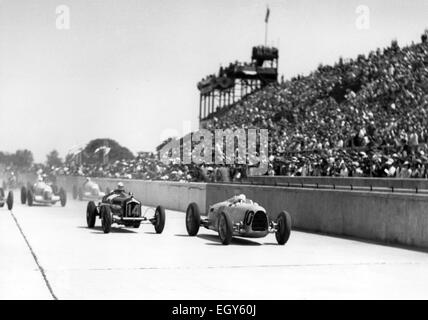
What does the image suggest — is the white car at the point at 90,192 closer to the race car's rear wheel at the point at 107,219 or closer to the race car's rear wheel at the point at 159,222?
the race car's rear wheel at the point at 159,222

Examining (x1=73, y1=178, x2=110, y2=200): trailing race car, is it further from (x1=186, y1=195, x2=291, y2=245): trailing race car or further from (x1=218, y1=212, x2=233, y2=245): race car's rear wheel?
(x1=218, y1=212, x2=233, y2=245): race car's rear wheel

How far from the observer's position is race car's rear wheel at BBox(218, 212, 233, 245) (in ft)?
50.2

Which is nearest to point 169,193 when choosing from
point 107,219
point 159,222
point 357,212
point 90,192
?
point 90,192

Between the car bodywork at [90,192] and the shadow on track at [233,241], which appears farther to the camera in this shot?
the car bodywork at [90,192]

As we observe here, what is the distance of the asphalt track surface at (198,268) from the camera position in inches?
357

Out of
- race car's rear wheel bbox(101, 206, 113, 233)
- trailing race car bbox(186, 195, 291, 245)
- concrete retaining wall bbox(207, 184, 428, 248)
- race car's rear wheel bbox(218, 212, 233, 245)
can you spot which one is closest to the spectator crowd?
concrete retaining wall bbox(207, 184, 428, 248)

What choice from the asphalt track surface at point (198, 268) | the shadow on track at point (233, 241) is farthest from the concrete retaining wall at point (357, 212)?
the shadow on track at point (233, 241)

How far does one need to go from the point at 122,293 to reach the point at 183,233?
10.1 meters

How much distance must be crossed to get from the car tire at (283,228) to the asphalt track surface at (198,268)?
182 mm

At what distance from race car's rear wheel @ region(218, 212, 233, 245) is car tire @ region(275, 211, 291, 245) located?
112 cm

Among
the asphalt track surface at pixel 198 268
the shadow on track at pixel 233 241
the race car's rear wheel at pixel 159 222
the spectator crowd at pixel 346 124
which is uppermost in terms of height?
the spectator crowd at pixel 346 124

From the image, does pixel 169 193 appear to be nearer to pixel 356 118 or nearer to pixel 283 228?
pixel 356 118

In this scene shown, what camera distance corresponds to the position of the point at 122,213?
18.9 meters

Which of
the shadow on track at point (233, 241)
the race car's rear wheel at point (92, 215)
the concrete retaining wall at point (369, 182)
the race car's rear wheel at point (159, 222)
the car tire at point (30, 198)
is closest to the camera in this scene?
the shadow on track at point (233, 241)
